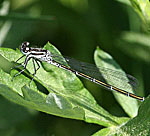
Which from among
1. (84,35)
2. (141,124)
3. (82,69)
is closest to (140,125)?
(141,124)

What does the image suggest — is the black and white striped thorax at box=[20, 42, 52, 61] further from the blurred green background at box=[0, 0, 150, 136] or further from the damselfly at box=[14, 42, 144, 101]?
the blurred green background at box=[0, 0, 150, 136]

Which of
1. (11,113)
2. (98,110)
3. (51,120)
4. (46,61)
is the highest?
(46,61)

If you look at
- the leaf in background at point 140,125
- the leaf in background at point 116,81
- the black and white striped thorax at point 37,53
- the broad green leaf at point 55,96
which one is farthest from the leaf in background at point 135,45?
the leaf in background at point 140,125

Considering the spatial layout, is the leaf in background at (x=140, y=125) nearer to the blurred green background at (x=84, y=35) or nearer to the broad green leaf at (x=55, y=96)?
the broad green leaf at (x=55, y=96)

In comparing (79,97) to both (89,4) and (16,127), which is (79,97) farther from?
(89,4)

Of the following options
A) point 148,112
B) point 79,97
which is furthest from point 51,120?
point 148,112
